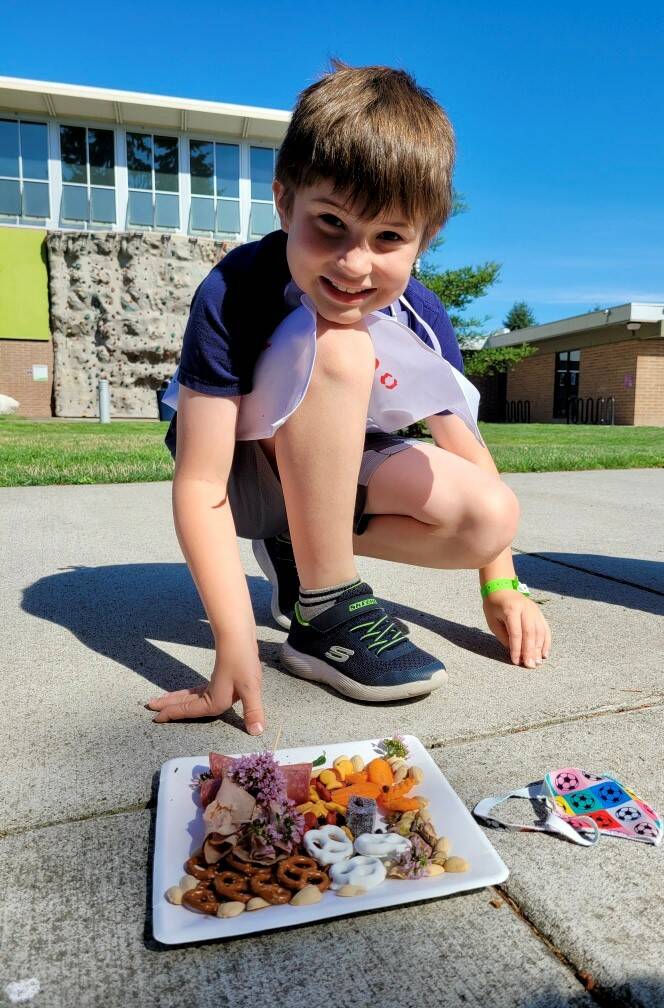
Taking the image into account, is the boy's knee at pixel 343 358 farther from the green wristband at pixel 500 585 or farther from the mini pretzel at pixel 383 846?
the mini pretzel at pixel 383 846

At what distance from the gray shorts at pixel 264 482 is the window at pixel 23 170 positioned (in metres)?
16.8

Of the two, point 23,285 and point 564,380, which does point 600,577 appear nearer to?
point 23,285

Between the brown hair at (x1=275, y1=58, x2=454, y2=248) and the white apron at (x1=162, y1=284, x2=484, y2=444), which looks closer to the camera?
the brown hair at (x1=275, y1=58, x2=454, y2=248)

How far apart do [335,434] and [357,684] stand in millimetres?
501

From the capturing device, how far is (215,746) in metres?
1.32

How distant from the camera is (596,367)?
20.5 m

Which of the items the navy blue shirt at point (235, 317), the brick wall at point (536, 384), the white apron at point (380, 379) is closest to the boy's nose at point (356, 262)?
the white apron at point (380, 379)

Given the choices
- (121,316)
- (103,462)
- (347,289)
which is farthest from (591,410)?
(347,289)

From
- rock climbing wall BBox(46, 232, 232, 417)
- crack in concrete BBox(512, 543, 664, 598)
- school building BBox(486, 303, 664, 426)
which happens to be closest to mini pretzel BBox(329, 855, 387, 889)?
crack in concrete BBox(512, 543, 664, 598)

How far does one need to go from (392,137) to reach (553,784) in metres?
1.10

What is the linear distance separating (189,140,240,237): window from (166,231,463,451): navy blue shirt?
54.7 feet

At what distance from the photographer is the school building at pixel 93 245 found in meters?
15.8

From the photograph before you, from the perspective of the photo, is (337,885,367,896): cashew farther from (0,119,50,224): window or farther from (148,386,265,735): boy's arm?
(0,119,50,224): window

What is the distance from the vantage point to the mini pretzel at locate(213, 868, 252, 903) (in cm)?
88
